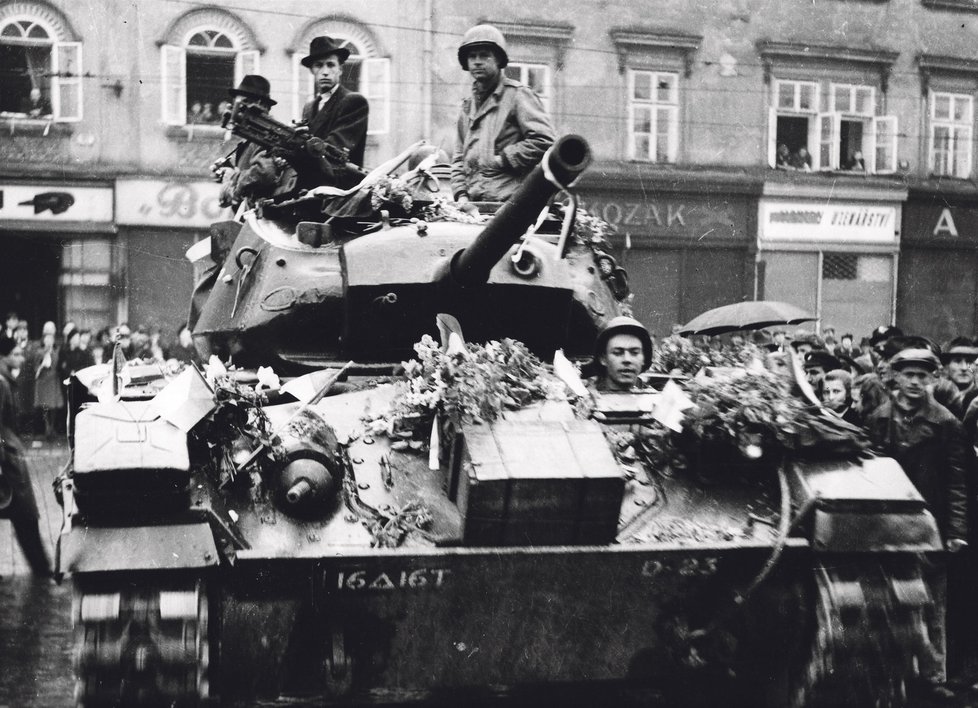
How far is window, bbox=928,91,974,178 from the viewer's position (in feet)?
77.9

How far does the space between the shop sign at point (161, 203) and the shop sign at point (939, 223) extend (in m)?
13.0

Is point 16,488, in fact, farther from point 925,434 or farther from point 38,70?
point 38,70

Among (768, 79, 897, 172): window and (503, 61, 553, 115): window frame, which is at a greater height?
(503, 61, 553, 115): window frame

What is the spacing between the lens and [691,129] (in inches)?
893

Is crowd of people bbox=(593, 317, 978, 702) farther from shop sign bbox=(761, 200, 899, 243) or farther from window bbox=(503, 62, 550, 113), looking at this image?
shop sign bbox=(761, 200, 899, 243)

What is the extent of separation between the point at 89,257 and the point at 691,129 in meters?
10.5

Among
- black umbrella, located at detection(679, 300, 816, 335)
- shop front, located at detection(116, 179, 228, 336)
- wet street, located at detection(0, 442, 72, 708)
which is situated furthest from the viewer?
shop front, located at detection(116, 179, 228, 336)

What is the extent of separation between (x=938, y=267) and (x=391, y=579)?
22.1 meters

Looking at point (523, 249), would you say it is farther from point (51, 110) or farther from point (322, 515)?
point (51, 110)

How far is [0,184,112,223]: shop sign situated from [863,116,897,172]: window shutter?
44.7ft

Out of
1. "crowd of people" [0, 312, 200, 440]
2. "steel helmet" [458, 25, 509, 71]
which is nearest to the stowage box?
"steel helmet" [458, 25, 509, 71]

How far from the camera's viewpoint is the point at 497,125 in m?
7.98

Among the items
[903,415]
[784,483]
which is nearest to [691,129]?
[903,415]

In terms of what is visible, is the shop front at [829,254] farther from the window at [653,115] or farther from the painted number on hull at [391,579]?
the painted number on hull at [391,579]
